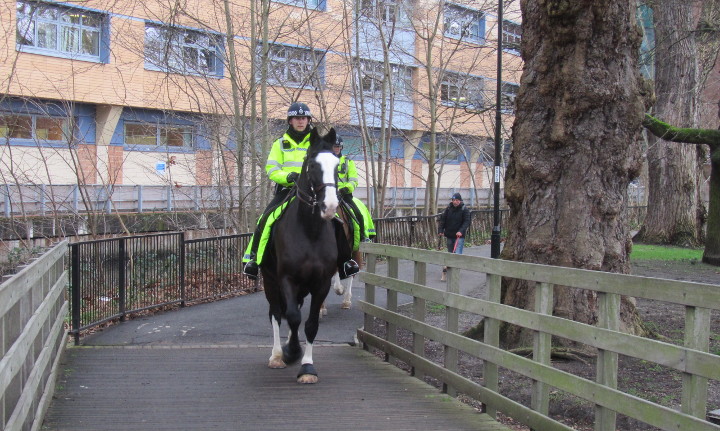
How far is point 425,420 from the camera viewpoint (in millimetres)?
6734

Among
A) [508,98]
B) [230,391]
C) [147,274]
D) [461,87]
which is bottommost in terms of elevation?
[230,391]

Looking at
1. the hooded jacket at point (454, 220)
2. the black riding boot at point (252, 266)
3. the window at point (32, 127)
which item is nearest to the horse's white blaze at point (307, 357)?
the black riding boot at point (252, 266)

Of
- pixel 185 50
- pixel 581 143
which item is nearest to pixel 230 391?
pixel 581 143

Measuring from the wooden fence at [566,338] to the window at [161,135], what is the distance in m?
15.4

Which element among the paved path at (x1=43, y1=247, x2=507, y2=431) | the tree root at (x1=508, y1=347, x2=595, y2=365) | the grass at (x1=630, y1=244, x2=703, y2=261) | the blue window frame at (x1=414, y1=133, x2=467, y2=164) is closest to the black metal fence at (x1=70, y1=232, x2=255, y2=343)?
the paved path at (x1=43, y1=247, x2=507, y2=431)

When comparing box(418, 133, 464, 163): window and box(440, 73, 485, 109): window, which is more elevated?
box(440, 73, 485, 109): window

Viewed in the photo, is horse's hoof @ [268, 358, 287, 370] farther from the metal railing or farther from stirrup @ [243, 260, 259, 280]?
the metal railing

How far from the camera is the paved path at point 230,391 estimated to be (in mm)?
6656

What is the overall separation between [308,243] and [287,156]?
3.92ft

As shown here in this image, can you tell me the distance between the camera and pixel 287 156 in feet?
29.5

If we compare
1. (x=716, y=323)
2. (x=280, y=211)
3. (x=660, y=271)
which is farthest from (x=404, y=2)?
(x=280, y=211)

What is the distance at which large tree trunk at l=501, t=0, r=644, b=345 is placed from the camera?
30.1 feet

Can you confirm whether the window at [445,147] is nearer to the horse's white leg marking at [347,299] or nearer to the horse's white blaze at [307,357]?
the horse's white leg marking at [347,299]

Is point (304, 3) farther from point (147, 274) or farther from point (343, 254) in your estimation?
point (343, 254)
